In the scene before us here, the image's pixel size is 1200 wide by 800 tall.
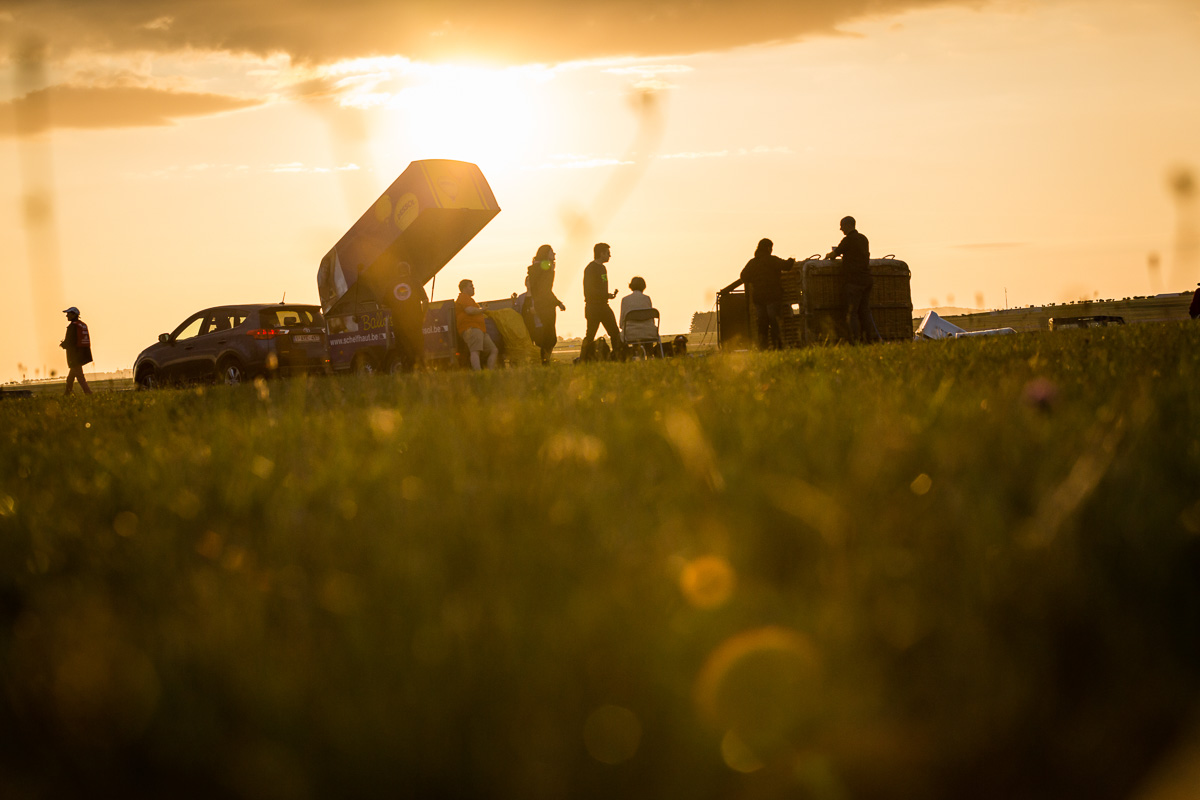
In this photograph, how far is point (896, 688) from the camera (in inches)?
41.3

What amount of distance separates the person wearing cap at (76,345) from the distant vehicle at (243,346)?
147 cm

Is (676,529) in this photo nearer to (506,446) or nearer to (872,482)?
(872,482)

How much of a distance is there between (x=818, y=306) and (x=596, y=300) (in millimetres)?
3976

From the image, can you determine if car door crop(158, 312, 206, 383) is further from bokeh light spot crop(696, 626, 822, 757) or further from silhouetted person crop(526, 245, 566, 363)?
bokeh light spot crop(696, 626, 822, 757)

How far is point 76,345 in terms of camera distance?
18.3 m

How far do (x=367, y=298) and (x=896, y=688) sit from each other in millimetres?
19444

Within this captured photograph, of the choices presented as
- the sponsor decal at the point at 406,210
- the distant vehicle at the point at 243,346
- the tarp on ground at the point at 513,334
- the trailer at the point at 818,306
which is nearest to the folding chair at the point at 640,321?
the trailer at the point at 818,306

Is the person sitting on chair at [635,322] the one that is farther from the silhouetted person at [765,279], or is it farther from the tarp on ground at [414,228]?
the tarp on ground at [414,228]

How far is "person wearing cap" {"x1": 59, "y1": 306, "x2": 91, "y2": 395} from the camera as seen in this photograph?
1823 cm

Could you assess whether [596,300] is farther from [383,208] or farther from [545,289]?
[383,208]

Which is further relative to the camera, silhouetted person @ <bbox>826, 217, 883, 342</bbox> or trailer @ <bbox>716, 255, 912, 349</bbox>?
trailer @ <bbox>716, 255, 912, 349</bbox>

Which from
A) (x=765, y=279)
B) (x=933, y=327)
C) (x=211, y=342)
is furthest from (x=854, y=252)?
(x=211, y=342)

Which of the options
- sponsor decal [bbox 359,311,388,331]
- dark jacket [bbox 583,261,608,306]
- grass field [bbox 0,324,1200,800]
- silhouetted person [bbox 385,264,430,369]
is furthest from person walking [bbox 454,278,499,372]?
grass field [bbox 0,324,1200,800]

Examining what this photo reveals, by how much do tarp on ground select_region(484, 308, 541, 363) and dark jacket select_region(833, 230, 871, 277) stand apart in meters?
6.75
